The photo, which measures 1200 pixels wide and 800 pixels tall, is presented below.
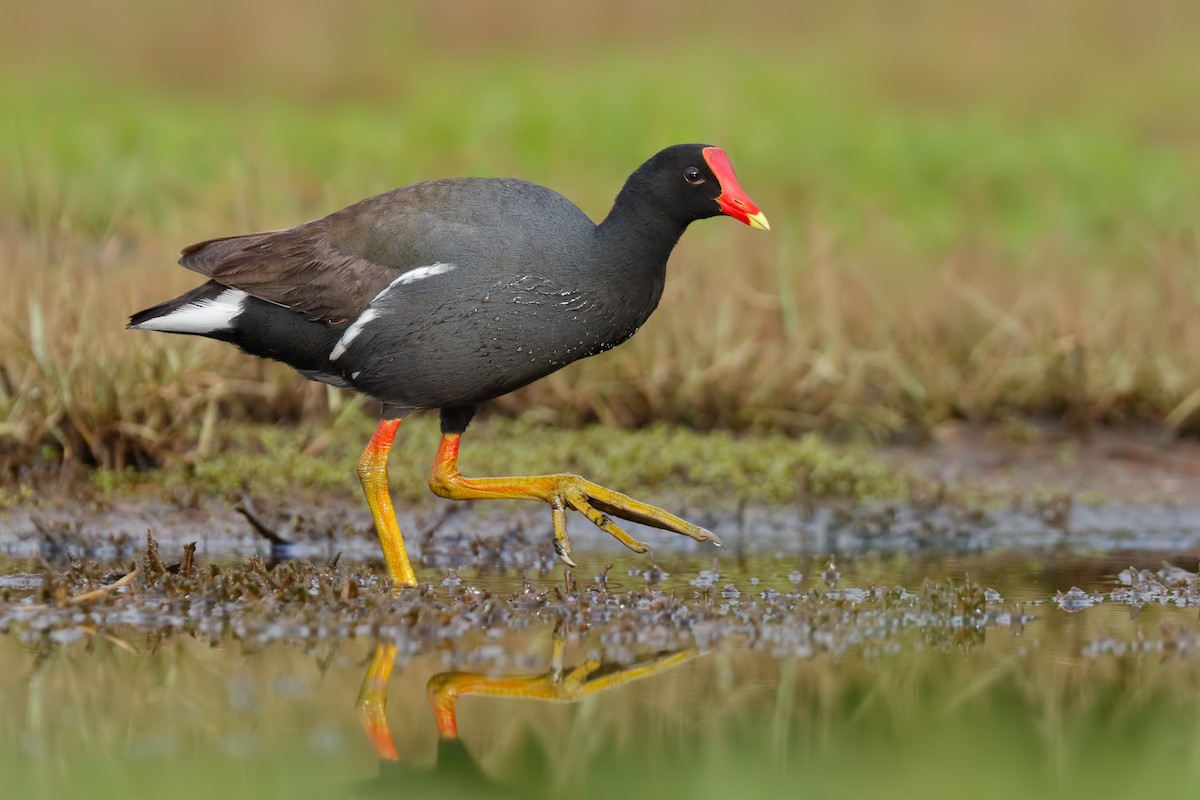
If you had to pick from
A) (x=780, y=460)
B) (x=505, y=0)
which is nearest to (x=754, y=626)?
(x=780, y=460)

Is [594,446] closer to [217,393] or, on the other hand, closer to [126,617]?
[217,393]

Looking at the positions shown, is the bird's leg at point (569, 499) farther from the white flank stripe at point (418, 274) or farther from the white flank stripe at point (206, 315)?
the white flank stripe at point (206, 315)

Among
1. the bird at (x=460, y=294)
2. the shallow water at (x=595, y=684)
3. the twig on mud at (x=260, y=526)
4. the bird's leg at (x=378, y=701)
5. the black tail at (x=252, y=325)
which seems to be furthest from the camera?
the twig on mud at (x=260, y=526)

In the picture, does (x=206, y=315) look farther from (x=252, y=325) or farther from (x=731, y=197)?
(x=731, y=197)

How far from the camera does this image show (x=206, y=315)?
6477mm

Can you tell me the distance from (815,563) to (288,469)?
7.64ft

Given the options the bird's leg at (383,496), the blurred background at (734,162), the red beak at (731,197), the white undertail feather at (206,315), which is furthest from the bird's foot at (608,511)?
the blurred background at (734,162)

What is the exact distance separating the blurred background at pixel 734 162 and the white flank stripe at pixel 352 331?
1.43 m

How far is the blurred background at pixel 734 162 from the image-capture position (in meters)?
8.46

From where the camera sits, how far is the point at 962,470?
8359mm

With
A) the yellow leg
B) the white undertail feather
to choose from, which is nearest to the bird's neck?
the white undertail feather

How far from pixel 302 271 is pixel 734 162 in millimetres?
7610

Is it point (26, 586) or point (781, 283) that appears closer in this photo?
point (26, 586)

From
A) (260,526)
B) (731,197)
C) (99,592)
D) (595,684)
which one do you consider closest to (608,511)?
(731,197)
